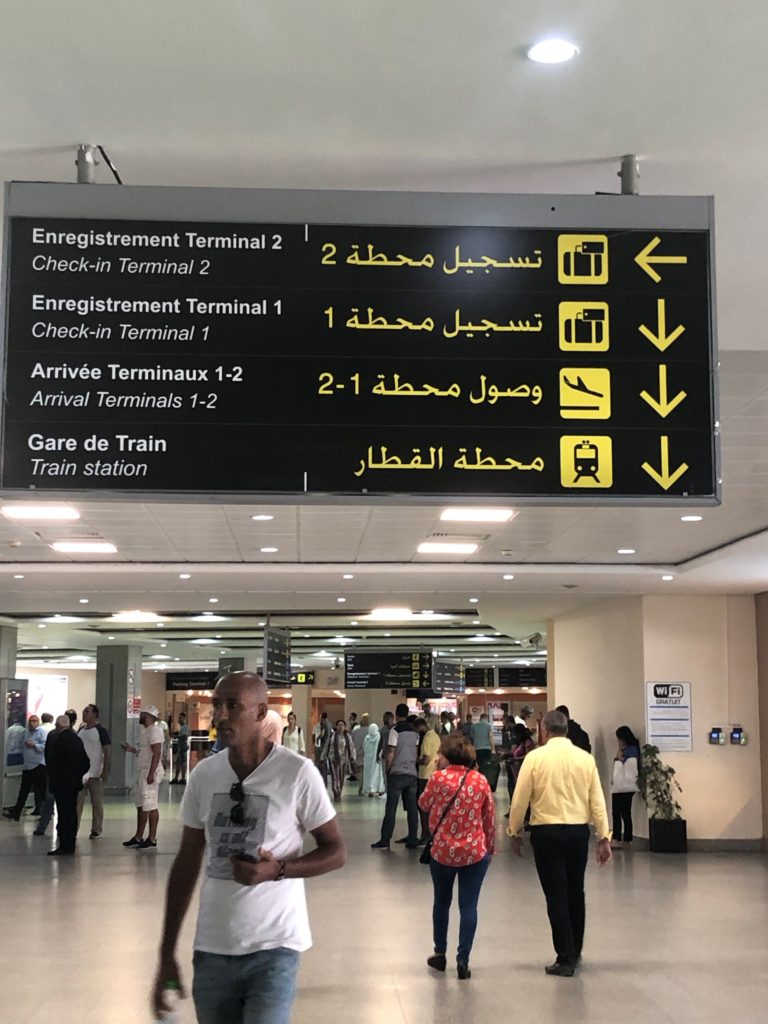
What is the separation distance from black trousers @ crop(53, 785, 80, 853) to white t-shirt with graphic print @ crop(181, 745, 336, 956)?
10966mm

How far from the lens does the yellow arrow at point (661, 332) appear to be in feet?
10.9

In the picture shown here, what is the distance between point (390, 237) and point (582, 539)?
811 cm

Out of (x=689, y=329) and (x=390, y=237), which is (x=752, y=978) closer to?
(x=689, y=329)

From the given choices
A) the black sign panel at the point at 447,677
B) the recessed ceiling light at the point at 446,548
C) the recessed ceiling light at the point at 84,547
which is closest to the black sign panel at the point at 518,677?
the black sign panel at the point at 447,677

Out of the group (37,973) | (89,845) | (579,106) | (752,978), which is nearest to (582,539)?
(752,978)

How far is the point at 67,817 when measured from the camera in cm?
1346

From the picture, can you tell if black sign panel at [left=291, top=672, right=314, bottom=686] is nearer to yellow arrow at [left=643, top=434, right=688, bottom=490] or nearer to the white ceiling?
the white ceiling

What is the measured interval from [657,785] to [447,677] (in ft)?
34.3

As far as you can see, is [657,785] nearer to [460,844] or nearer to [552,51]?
[460,844]

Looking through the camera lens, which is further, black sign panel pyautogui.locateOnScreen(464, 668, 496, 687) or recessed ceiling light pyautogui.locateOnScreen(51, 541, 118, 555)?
black sign panel pyautogui.locateOnScreen(464, 668, 496, 687)

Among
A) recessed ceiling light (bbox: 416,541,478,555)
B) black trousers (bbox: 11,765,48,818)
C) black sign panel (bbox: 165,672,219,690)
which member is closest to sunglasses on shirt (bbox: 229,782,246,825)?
recessed ceiling light (bbox: 416,541,478,555)

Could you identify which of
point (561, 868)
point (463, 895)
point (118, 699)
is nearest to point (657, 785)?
point (561, 868)

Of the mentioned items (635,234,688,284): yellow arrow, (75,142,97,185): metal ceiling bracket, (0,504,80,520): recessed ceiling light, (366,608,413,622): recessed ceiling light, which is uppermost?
(75,142,97,185): metal ceiling bracket

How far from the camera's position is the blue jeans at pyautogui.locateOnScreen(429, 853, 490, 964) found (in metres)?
6.98
